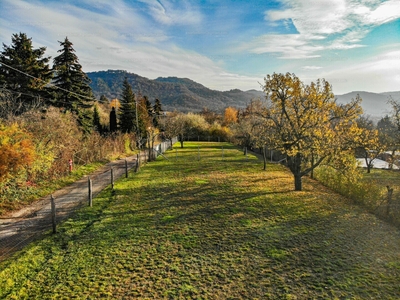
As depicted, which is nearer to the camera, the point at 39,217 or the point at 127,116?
the point at 39,217

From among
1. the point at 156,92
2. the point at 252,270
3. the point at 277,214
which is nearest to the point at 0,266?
the point at 252,270

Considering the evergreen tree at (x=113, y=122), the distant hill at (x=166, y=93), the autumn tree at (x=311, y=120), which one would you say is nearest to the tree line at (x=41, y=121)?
the evergreen tree at (x=113, y=122)

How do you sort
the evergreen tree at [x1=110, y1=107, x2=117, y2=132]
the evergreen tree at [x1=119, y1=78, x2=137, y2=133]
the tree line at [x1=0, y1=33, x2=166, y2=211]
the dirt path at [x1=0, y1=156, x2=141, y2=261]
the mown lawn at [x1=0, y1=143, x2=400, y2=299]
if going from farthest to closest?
the evergreen tree at [x1=110, y1=107, x2=117, y2=132], the evergreen tree at [x1=119, y1=78, x2=137, y2=133], the tree line at [x1=0, y1=33, x2=166, y2=211], the dirt path at [x1=0, y1=156, x2=141, y2=261], the mown lawn at [x1=0, y1=143, x2=400, y2=299]

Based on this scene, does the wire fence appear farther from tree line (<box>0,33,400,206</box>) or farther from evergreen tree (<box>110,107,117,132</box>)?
evergreen tree (<box>110,107,117,132</box>)

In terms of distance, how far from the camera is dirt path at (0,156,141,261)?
275 inches

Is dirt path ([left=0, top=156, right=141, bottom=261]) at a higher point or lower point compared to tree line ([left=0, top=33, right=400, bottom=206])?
lower

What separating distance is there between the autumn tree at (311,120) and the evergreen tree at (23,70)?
1741 cm

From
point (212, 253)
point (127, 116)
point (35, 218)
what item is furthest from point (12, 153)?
point (127, 116)

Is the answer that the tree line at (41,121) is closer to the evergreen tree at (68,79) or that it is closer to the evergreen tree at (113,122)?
the evergreen tree at (68,79)

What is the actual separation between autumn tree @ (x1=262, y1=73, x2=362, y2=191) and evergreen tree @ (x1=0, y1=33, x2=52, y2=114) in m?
17.4

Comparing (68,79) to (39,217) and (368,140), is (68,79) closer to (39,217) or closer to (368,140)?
(39,217)

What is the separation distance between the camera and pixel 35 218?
8789mm

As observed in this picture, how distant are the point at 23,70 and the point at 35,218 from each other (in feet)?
51.4

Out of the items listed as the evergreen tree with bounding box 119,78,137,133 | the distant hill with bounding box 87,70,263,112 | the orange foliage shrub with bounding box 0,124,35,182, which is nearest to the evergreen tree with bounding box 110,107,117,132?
the evergreen tree with bounding box 119,78,137,133
